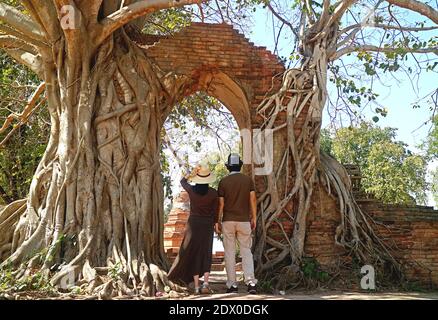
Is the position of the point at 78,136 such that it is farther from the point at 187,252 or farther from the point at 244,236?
the point at 244,236

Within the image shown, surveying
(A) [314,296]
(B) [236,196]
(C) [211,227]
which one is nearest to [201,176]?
(B) [236,196]

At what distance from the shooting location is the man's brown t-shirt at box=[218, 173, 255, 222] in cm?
514

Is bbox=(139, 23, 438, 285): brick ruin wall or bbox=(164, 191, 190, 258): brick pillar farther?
bbox=(164, 191, 190, 258): brick pillar

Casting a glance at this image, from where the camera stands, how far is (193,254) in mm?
5051

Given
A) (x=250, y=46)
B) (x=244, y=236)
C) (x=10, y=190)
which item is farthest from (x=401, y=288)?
(x=10, y=190)

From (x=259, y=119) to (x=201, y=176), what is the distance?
6.53ft

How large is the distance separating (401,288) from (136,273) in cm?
329

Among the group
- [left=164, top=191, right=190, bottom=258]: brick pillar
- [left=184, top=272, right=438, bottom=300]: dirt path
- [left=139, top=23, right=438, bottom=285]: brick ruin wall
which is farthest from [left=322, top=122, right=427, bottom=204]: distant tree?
[left=184, top=272, right=438, bottom=300]: dirt path

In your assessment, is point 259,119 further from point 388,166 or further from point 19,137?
point 388,166

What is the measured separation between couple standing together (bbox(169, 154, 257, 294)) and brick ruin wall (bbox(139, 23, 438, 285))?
1376mm

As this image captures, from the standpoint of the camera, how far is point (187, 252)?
16.5ft

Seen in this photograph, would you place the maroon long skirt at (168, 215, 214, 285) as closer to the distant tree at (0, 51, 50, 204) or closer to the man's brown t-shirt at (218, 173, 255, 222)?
the man's brown t-shirt at (218, 173, 255, 222)

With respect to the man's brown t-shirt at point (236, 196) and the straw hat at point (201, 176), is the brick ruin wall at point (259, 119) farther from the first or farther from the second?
the straw hat at point (201, 176)
